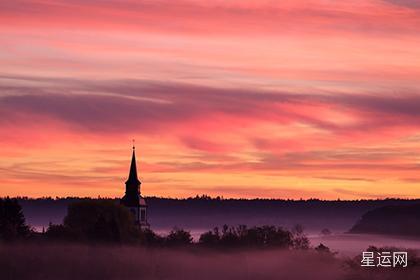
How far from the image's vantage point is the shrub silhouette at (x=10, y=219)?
19475 centimetres

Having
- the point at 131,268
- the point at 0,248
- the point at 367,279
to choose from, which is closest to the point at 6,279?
the point at 0,248

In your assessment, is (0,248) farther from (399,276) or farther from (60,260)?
(399,276)

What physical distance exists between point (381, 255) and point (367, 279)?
495cm

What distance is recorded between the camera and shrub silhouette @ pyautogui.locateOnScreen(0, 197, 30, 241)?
195m

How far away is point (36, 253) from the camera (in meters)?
200

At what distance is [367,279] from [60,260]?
43052 millimetres

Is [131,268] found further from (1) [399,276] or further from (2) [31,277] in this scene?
(1) [399,276]

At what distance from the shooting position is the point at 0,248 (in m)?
196

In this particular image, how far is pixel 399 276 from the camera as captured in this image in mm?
191875

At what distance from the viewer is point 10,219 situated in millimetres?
197250

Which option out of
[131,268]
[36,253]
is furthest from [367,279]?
[36,253]

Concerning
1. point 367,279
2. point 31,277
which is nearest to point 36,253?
point 31,277

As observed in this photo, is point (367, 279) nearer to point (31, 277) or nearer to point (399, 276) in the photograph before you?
point (399, 276)

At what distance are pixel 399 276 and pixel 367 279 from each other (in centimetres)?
469
